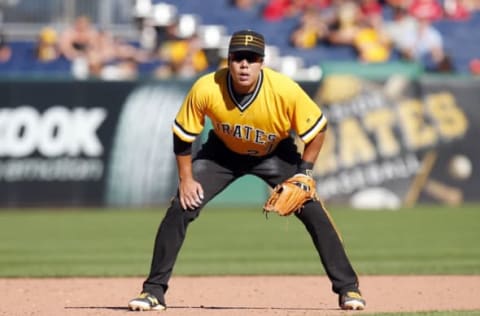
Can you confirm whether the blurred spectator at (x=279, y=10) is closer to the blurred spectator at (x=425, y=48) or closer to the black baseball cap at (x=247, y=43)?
the blurred spectator at (x=425, y=48)

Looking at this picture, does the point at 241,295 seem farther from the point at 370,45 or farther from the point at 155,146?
the point at 370,45

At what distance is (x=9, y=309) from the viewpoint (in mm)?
7551

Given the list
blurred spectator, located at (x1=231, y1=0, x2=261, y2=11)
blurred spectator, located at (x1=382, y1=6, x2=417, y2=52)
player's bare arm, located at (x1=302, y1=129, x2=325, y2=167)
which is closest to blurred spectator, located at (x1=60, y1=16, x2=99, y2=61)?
blurred spectator, located at (x1=231, y1=0, x2=261, y2=11)

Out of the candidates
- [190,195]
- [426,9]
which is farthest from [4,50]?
[190,195]

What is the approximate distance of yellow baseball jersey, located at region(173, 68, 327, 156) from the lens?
6844 millimetres

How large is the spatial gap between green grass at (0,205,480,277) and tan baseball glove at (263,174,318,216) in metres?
3.35

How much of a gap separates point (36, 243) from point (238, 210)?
16.7 feet

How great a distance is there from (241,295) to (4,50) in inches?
539

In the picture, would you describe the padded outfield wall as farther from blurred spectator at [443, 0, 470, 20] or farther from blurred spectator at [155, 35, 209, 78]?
blurred spectator at [443, 0, 470, 20]

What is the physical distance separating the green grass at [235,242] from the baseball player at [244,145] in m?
3.22

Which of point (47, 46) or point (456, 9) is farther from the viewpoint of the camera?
point (456, 9)

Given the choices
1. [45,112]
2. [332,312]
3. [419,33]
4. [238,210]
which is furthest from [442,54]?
[332,312]

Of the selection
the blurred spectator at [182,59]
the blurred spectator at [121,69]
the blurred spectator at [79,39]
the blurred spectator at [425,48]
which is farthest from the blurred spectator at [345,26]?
the blurred spectator at [79,39]

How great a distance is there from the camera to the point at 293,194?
22.7 feet
